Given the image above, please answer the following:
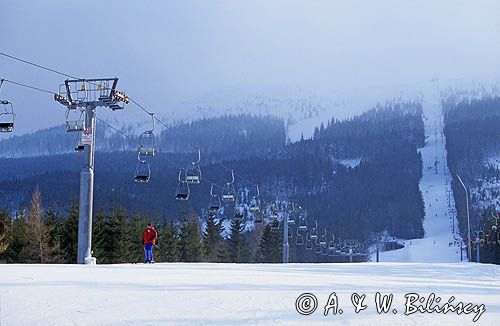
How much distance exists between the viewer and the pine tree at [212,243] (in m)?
84.7

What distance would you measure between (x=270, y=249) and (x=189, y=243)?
49.4 feet

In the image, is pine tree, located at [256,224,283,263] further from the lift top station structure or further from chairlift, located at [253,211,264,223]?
the lift top station structure

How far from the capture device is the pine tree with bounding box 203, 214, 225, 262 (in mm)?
84700

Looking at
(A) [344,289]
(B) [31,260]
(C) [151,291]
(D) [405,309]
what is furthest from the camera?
(B) [31,260]

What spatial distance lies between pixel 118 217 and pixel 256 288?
159 feet

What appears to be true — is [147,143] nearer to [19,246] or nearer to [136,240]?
[19,246]

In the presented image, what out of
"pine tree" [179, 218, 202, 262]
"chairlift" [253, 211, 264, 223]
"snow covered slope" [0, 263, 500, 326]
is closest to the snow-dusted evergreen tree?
"pine tree" [179, 218, 202, 262]

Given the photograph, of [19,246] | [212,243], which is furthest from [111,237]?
[212,243]

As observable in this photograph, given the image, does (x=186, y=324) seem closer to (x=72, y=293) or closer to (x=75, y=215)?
(x=72, y=293)

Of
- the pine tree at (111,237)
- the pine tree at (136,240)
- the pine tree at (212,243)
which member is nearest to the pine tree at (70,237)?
the pine tree at (111,237)

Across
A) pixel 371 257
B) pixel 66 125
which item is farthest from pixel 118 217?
pixel 371 257

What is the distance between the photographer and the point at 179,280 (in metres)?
→ 14.2

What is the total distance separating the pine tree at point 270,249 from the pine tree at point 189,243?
1158cm

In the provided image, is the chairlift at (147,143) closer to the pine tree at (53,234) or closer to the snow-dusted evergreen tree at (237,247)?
the pine tree at (53,234)
